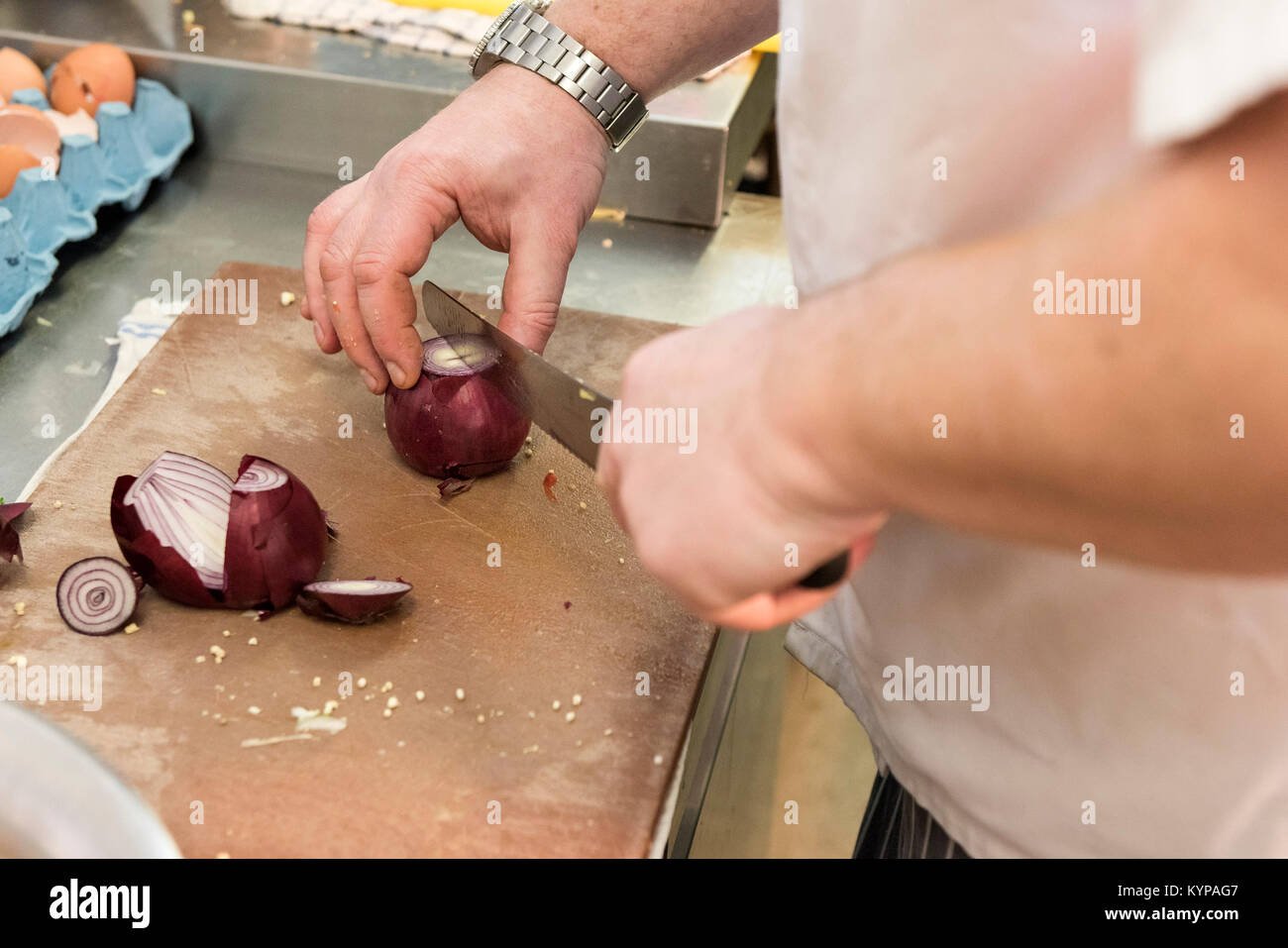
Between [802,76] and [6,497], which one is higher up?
[802,76]

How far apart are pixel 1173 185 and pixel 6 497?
4.42 ft

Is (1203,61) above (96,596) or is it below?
above

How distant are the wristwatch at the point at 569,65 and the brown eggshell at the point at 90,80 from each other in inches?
40.2

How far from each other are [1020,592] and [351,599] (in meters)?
0.64

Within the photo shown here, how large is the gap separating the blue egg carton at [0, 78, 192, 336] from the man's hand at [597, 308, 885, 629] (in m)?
1.25

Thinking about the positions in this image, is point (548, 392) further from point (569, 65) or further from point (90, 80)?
point (90, 80)

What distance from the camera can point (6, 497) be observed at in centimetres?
136

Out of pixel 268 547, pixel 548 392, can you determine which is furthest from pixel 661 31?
pixel 268 547

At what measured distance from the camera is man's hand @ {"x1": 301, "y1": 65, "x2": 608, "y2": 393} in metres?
1.24

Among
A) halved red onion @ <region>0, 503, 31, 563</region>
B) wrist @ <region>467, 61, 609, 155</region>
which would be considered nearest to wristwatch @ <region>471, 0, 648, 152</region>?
wrist @ <region>467, 61, 609, 155</region>

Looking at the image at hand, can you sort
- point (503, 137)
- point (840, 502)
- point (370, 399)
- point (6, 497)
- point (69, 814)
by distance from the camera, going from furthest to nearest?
point (370, 399) → point (6, 497) → point (503, 137) → point (69, 814) → point (840, 502)

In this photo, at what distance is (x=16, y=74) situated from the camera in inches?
77.1

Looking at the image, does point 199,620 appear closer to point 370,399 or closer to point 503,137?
point 370,399
